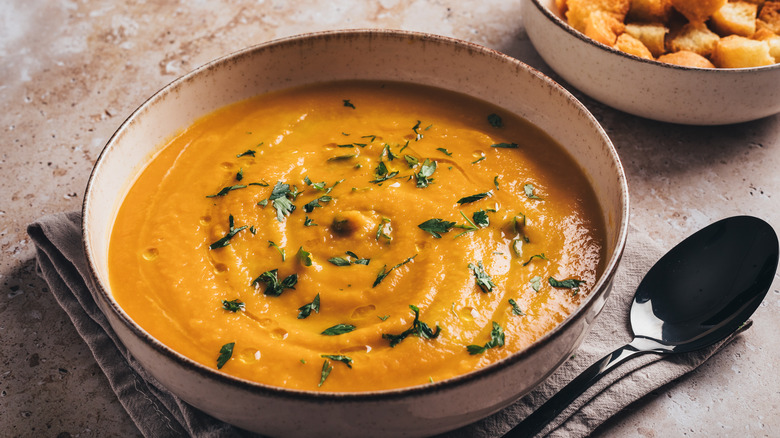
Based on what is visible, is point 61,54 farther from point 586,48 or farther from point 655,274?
point 655,274

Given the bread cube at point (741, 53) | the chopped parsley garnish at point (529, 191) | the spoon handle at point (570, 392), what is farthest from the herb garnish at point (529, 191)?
the bread cube at point (741, 53)

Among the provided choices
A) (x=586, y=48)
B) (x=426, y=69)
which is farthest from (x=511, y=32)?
(x=426, y=69)

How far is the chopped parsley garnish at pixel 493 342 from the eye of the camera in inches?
63.2

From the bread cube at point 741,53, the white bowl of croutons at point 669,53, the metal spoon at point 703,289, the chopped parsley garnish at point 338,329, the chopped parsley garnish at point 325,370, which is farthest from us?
the bread cube at point 741,53

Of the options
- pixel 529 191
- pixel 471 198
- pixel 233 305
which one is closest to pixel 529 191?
pixel 529 191

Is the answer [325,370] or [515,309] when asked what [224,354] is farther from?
[515,309]

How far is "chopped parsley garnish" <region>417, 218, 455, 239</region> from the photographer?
1.86 metres

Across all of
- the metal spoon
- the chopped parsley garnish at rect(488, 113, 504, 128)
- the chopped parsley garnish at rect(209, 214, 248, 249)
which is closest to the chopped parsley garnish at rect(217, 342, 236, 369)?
→ the chopped parsley garnish at rect(209, 214, 248, 249)

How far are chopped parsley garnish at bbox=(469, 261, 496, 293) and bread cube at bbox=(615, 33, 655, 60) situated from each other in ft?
4.07

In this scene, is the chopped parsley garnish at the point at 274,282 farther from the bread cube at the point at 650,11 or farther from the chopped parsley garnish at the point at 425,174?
the bread cube at the point at 650,11

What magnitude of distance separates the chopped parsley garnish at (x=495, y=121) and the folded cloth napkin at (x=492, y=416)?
1.76 ft

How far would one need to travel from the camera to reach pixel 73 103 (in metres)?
2.80

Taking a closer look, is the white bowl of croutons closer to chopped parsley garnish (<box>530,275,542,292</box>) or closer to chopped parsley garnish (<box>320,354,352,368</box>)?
chopped parsley garnish (<box>530,275,542,292</box>)

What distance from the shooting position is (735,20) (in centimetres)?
273
